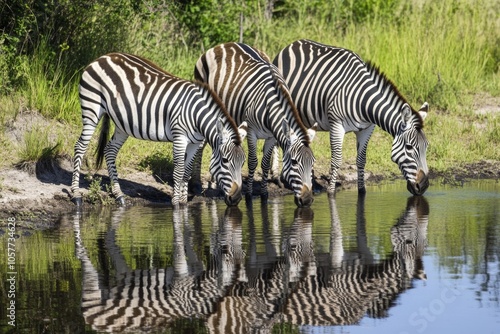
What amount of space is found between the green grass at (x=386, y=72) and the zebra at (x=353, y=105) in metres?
1.33

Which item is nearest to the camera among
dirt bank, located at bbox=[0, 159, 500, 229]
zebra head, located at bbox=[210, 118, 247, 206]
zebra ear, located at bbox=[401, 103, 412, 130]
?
dirt bank, located at bbox=[0, 159, 500, 229]

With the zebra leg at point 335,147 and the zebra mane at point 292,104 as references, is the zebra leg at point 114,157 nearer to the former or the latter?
the zebra mane at point 292,104

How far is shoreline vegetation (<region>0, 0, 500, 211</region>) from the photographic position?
46.0 feet

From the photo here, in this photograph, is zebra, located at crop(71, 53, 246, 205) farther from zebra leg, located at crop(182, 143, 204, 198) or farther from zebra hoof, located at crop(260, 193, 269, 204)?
zebra hoof, located at crop(260, 193, 269, 204)

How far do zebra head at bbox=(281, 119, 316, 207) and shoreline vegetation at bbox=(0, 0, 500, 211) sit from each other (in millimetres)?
2294

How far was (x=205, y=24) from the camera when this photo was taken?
57.3 ft

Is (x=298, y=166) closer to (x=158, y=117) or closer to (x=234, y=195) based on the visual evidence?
(x=234, y=195)

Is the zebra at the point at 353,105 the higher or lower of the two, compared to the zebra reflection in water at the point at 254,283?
higher

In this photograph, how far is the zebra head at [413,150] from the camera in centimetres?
1276

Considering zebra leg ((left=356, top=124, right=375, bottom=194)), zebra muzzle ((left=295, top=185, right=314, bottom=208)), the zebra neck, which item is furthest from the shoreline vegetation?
zebra muzzle ((left=295, top=185, right=314, bottom=208))

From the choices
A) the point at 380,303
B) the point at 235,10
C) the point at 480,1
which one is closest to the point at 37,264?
the point at 380,303

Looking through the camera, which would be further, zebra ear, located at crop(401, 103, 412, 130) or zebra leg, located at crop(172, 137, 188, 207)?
zebra ear, located at crop(401, 103, 412, 130)

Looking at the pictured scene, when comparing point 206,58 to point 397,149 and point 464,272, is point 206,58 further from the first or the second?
point 464,272

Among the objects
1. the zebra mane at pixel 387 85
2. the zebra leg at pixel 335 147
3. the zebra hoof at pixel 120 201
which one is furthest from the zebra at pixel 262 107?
the zebra hoof at pixel 120 201
